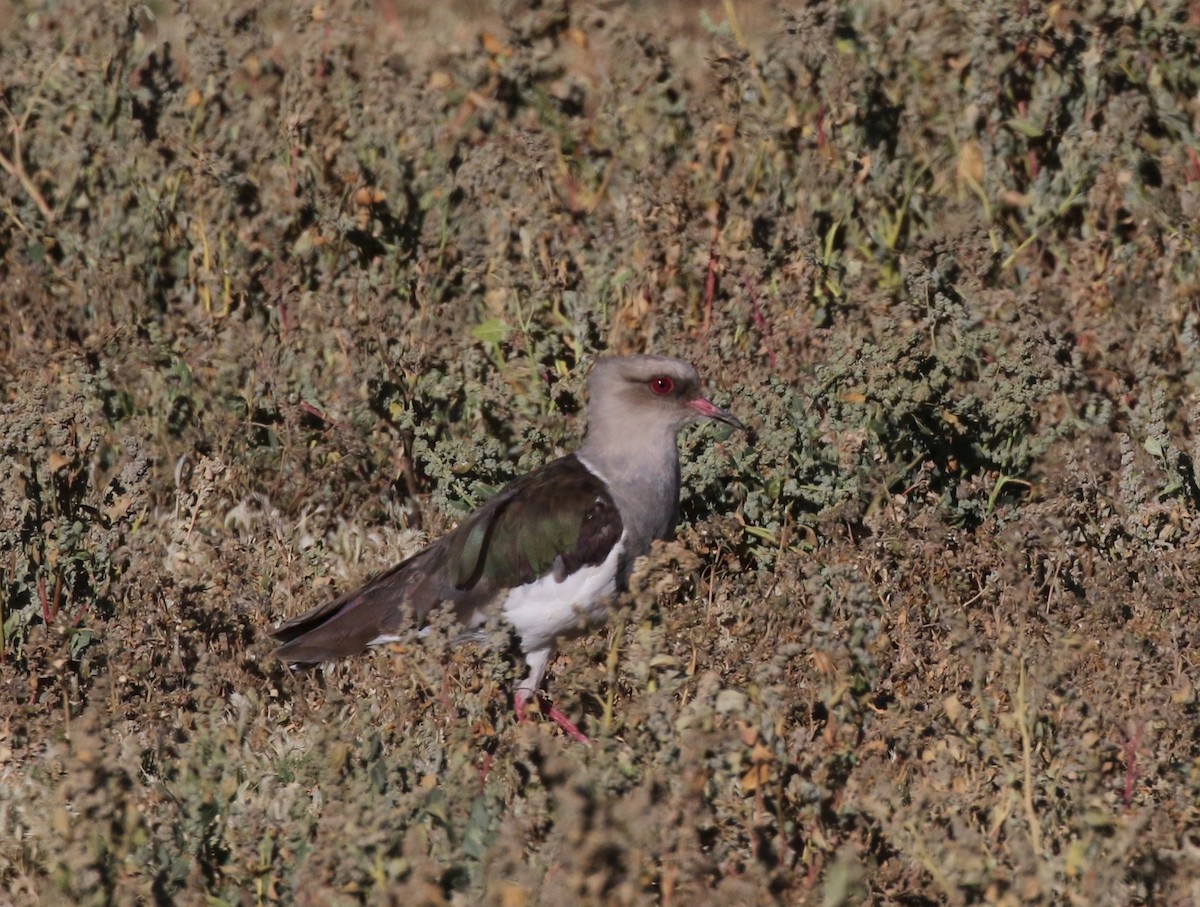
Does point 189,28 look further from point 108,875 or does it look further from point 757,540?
point 108,875

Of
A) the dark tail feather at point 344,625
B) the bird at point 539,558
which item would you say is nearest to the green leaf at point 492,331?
the bird at point 539,558

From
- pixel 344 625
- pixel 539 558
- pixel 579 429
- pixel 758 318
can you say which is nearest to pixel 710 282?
pixel 758 318

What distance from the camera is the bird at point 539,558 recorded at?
606 cm

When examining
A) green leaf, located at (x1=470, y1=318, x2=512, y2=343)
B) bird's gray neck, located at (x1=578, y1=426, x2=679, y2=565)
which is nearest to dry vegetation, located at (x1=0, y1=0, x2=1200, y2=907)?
green leaf, located at (x1=470, y1=318, x2=512, y2=343)

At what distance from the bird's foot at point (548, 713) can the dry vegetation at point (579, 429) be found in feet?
0.38

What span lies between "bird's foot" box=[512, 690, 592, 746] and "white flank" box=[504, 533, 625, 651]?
21cm

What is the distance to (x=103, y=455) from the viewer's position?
7.49 metres

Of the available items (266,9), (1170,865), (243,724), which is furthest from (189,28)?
(1170,865)

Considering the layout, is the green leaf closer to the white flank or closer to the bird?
the bird

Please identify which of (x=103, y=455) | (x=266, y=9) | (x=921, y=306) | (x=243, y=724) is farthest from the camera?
(x=266, y=9)

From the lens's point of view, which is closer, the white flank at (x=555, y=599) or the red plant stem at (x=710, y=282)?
the white flank at (x=555, y=599)

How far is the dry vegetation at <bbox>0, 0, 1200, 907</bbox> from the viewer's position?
4352 millimetres

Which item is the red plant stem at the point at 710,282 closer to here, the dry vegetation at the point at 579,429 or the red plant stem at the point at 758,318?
the dry vegetation at the point at 579,429

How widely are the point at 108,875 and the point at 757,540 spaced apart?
3215mm
